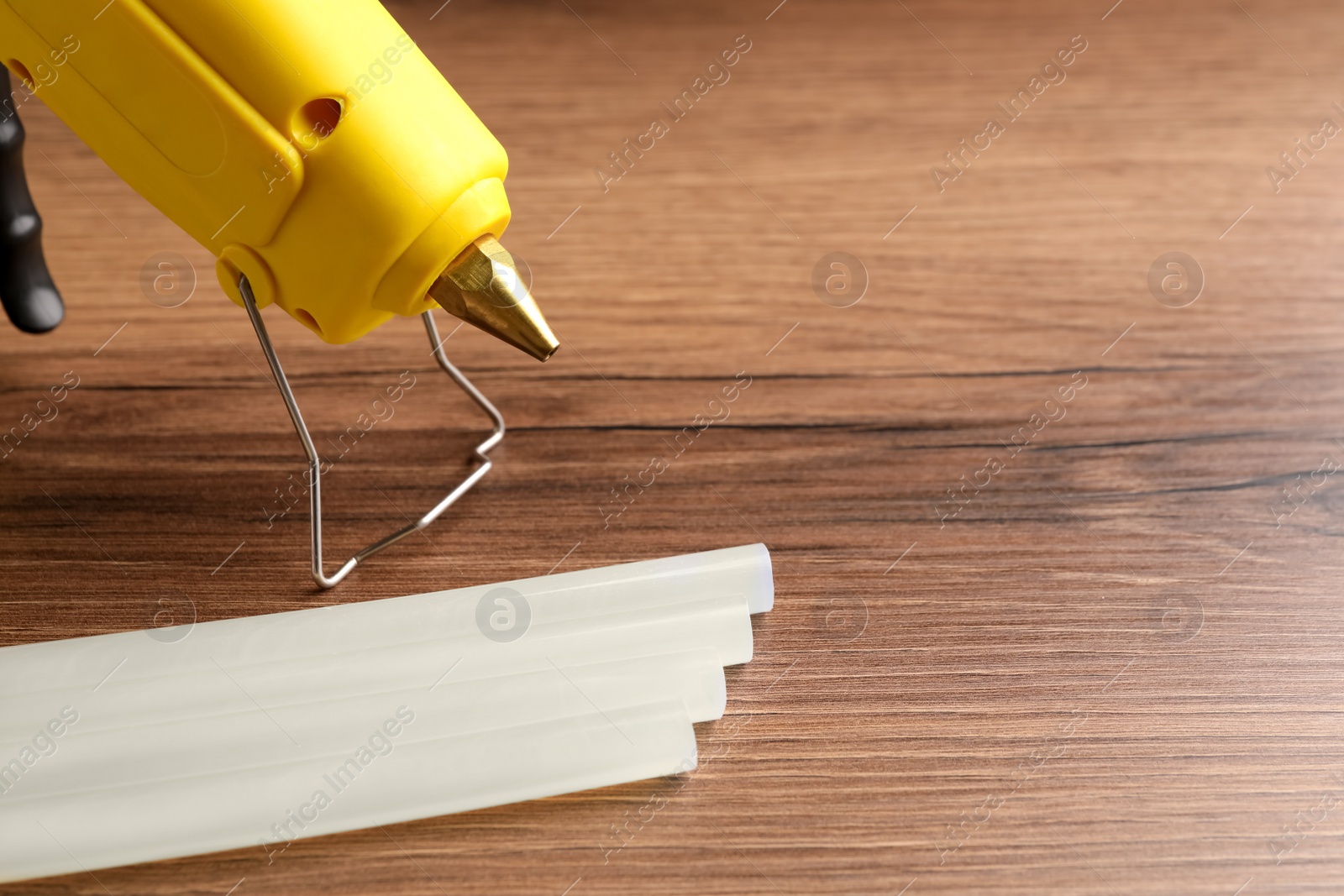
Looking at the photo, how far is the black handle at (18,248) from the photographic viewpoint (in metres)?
0.50

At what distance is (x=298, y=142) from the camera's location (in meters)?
0.38

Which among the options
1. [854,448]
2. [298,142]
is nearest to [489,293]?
[298,142]

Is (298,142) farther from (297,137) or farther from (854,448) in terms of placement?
(854,448)

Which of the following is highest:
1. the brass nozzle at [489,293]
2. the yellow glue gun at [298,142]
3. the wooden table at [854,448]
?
the yellow glue gun at [298,142]

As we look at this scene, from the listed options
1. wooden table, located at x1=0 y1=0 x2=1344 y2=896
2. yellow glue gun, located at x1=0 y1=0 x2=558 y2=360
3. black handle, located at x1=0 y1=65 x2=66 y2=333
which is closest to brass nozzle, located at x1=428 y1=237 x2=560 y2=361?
yellow glue gun, located at x1=0 y1=0 x2=558 y2=360

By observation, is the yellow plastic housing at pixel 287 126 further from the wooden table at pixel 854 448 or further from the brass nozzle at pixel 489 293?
the wooden table at pixel 854 448

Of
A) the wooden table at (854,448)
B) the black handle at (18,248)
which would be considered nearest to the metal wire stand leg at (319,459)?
the wooden table at (854,448)

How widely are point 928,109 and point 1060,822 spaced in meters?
0.49

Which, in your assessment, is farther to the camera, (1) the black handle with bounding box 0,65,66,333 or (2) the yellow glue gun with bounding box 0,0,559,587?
(1) the black handle with bounding box 0,65,66,333

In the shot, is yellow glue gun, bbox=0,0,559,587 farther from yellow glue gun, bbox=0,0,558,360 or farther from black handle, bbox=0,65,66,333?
black handle, bbox=0,65,66,333

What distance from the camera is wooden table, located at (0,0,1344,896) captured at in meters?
0.40

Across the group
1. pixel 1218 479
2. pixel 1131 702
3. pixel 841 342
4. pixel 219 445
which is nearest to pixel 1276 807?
pixel 1131 702

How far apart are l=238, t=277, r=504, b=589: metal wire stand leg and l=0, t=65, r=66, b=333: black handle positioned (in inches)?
5.2

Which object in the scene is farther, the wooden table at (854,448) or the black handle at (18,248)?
the black handle at (18,248)
